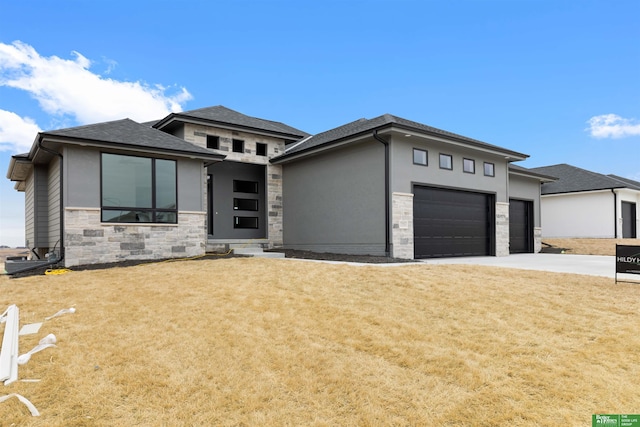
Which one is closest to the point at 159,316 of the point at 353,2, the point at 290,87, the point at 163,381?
the point at 163,381

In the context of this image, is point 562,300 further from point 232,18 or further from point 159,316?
point 232,18

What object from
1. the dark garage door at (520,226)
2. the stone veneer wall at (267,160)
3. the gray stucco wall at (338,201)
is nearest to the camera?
the gray stucco wall at (338,201)

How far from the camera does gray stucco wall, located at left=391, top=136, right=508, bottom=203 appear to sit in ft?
43.7

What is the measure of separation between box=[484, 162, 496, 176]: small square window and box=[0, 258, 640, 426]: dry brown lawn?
9299mm

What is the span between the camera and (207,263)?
432 inches

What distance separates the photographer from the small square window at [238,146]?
17.0 metres

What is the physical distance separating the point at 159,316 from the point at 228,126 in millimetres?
11813

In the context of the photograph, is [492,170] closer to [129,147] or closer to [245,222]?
[245,222]

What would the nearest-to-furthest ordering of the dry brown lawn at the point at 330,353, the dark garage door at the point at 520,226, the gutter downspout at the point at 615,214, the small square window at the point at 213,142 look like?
the dry brown lawn at the point at 330,353, the small square window at the point at 213,142, the dark garage door at the point at 520,226, the gutter downspout at the point at 615,214

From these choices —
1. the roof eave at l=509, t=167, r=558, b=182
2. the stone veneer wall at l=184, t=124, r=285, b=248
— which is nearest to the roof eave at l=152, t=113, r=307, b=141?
the stone veneer wall at l=184, t=124, r=285, b=248

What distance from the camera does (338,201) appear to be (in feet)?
49.4

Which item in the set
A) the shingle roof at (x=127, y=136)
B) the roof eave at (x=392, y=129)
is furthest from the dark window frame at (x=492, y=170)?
the shingle roof at (x=127, y=136)

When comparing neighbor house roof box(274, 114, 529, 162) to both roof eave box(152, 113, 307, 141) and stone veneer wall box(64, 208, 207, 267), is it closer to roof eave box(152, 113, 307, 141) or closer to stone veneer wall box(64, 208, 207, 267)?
roof eave box(152, 113, 307, 141)

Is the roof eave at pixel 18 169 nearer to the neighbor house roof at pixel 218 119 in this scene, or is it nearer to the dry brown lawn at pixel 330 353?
the neighbor house roof at pixel 218 119
